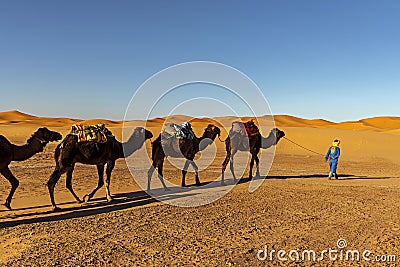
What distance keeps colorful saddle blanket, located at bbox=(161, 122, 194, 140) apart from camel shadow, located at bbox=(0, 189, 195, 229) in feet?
7.27

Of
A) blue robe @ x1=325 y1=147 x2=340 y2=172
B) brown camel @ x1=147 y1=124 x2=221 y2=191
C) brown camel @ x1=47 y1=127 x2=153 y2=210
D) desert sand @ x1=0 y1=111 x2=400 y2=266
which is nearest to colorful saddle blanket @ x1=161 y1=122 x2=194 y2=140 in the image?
brown camel @ x1=147 y1=124 x2=221 y2=191

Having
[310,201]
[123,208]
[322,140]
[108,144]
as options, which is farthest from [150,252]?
[322,140]

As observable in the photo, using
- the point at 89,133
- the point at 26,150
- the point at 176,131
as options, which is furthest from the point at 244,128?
the point at 26,150

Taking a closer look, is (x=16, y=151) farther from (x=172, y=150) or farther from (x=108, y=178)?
(x=172, y=150)

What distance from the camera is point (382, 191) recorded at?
13.3 meters

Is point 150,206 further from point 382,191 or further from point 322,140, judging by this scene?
point 322,140

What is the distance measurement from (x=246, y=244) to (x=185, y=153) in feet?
22.9

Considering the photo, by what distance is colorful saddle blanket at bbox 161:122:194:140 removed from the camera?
43.5ft

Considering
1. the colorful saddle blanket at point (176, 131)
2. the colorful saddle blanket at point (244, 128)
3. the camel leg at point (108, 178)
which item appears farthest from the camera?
the colorful saddle blanket at point (244, 128)

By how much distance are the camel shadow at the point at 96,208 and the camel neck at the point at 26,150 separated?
1.74m

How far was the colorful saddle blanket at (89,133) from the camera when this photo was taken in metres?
10.2

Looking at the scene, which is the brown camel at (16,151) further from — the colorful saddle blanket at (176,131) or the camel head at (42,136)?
the colorful saddle blanket at (176,131)

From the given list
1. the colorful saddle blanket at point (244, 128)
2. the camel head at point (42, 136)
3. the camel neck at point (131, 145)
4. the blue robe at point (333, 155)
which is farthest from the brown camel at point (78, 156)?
the blue robe at point (333, 155)

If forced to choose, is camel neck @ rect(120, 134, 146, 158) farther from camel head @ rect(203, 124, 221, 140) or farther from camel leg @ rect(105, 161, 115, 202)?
camel head @ rect(203, 124, 221, 140)
